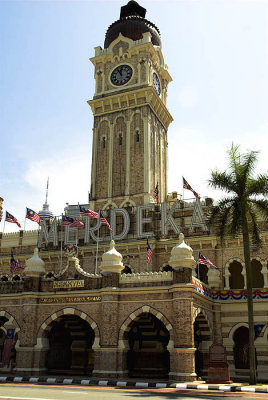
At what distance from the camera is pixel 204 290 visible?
30.4 metres

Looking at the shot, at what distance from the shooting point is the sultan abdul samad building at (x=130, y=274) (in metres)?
27.0

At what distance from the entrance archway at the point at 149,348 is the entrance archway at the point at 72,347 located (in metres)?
3.71

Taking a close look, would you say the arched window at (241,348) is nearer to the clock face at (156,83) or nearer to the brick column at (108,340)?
the brick column at (108,340)

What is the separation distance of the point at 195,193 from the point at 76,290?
44.8 feet

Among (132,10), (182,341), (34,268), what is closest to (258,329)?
(182,341)

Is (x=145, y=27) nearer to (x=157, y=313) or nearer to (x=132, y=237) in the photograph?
(x=132, y=237)

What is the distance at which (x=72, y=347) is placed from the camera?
34.8 metres

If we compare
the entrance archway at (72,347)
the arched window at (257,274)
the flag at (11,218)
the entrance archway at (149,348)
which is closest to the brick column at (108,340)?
the entrance archway at (149,348)

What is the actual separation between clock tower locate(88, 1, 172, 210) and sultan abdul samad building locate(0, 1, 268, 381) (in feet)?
0.39

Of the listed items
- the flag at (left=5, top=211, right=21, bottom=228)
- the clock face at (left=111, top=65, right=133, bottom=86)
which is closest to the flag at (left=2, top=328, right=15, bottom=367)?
the flag at (left=5, top=211, right=21, bottom=228)

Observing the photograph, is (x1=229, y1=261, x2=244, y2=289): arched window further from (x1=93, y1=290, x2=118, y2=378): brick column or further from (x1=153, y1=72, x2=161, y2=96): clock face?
(x1=153, y1=72, x2=161, y2=96): clock face

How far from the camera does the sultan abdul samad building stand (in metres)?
27.0

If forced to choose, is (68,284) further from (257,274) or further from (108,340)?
(257,274)

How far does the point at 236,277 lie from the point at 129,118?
20.5 metres
